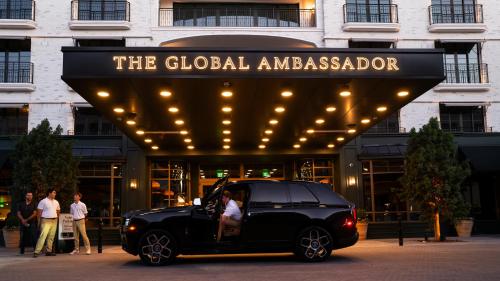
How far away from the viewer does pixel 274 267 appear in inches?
428

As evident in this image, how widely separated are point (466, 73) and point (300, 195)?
15921 millimetres

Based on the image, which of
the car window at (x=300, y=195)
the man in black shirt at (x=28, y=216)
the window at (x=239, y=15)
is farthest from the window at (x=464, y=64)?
the man in black shirt at (x=28, y=216)

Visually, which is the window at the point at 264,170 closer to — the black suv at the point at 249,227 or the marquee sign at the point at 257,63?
the marquee sign at the point at 257,63

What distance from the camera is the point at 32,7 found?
23734 millimetres

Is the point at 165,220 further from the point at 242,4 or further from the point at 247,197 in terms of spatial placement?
the point at 242,4

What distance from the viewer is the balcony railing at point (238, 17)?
2514 centimetres

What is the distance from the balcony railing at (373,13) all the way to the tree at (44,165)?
14.0 meters

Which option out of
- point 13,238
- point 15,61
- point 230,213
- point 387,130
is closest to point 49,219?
point 13,238

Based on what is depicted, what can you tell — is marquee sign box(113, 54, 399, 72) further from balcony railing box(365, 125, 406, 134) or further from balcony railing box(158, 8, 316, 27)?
balcony railing box(158, 8, 316, 27)

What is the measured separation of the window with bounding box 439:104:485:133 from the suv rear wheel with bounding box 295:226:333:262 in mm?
14684

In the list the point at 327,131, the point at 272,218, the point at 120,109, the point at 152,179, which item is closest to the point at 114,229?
the point at 152,179

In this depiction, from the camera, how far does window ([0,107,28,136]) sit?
23203mm

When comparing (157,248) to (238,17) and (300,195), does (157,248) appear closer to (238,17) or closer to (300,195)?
(300,195)

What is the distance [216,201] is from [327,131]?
8.95 meters
